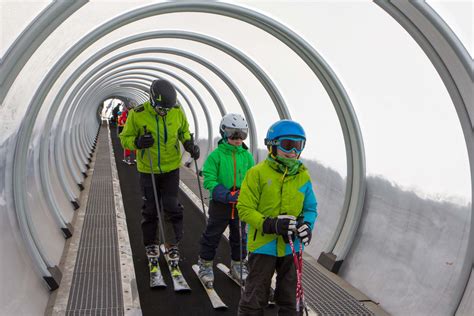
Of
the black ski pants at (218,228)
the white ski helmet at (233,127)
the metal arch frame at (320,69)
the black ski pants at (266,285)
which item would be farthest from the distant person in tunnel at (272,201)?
the metal arch frame at (320,69)

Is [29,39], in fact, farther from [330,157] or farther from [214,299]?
[330,157]

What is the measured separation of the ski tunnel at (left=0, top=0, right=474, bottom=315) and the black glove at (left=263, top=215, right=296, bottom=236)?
6.34 feet

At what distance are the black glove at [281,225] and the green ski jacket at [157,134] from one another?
7.95ft

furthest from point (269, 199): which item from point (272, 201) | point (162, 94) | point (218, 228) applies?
point (162, 94)

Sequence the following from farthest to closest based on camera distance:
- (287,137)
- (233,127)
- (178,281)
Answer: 1. (178,281)
2. (233,127)
3. (287,137)

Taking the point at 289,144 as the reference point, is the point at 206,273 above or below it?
below

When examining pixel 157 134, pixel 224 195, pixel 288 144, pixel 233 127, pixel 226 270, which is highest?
pixel 233 127

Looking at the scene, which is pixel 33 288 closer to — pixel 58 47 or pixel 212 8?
pixel 58 47

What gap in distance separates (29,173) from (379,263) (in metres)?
4.75

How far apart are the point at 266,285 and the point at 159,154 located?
239 cm

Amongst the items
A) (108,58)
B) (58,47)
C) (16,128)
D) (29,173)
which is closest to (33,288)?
(16,128)

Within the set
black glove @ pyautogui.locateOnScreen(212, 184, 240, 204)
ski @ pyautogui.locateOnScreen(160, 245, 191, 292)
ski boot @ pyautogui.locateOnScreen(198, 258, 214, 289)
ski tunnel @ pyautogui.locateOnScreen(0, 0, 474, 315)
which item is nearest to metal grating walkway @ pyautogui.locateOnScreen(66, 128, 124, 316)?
ski tunnel @ pyautogui.locateOnScreen(0, 0, 474, 315)

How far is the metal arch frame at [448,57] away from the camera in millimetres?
4133

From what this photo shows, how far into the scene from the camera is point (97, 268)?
584cm
